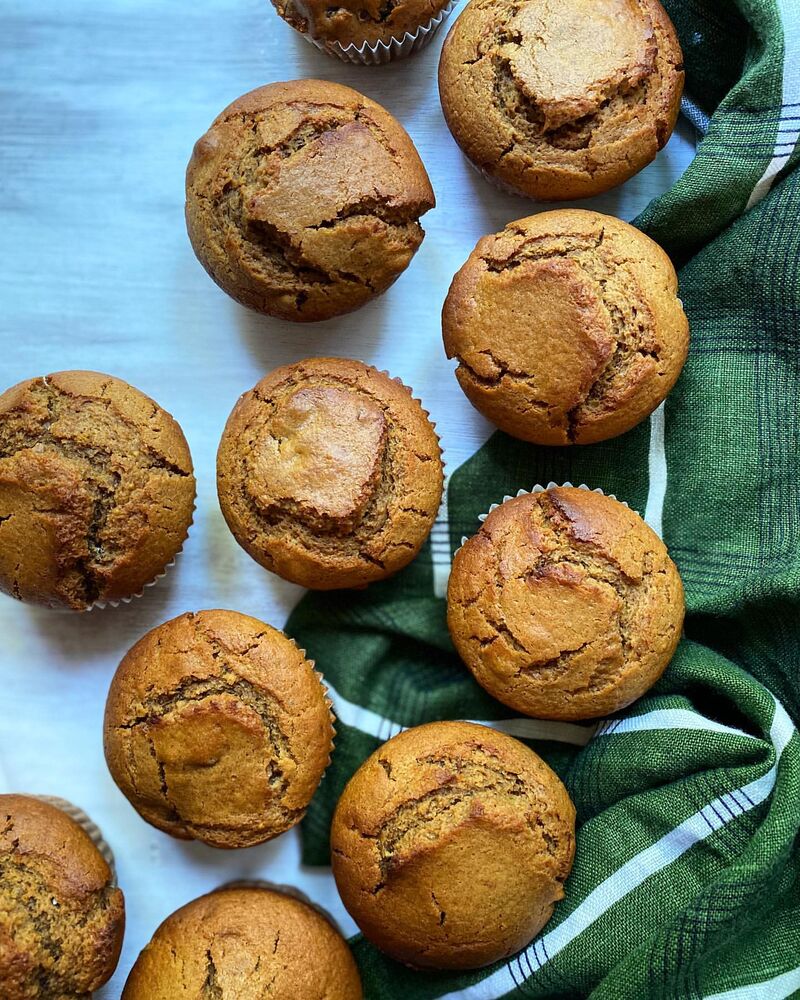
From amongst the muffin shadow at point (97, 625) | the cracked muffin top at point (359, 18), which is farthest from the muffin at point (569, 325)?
the muffin shadow at point (97, 625)

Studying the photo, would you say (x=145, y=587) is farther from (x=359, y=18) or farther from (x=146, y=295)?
(x=359, y=18)

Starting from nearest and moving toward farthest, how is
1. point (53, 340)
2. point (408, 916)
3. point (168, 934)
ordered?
point (408, 916) → point (168, 934) → point (53, 340)

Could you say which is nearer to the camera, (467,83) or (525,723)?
(467,83)

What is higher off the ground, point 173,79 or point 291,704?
point 173,79

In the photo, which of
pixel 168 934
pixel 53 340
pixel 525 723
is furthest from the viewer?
pixel 53 340

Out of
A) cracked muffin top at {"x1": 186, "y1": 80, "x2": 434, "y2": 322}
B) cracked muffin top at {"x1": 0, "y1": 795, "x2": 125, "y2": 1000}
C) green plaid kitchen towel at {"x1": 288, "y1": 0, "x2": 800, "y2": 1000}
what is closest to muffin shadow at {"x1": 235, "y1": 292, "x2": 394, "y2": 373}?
cracked muffin top at {"x1": 186, "y1": 80, "x2": 434, "y2": 322}

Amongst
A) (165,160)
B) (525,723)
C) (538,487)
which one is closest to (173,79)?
(165,160)

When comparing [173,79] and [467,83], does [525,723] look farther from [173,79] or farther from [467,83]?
[173,79]
